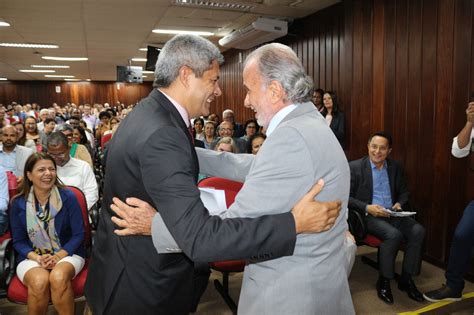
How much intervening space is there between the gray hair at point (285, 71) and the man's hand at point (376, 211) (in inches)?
104

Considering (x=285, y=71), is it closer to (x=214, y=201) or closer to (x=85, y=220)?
(x=214, y=201)

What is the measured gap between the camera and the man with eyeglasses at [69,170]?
3.81 meters

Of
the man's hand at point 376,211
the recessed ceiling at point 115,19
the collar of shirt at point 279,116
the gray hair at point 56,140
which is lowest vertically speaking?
the man's hand at point 376,211

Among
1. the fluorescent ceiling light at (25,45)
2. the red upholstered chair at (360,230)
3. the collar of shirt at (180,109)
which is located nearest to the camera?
the collar of shirt at (180,109)

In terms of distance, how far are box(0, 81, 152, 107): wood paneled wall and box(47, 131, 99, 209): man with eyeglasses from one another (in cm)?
1798

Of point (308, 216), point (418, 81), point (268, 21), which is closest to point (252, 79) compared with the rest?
point (308, 216)

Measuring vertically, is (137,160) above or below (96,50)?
below

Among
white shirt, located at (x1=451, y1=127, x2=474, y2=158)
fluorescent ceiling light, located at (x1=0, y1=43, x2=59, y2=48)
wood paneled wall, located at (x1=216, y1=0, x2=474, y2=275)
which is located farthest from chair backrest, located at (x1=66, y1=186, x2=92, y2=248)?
fluorescent ceiling light, located at (x1=0, y1=43, x2=59, y2=48)

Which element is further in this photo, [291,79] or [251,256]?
[291,79]

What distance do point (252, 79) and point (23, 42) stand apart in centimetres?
917

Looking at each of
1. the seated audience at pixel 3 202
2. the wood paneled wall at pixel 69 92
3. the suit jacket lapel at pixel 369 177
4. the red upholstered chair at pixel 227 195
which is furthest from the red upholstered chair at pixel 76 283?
the wood paneled wall at pixel 69 92

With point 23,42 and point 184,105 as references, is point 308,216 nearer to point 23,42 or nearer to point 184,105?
point 184,105

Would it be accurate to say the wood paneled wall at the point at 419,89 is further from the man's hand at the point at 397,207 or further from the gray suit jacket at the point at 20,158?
the gray suit jacket at the point at 20,158

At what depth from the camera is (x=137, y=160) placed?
1.11m
